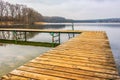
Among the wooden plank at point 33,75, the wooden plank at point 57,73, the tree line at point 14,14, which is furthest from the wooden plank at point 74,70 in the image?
the tree line at point 14,14

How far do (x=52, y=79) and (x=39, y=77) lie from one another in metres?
0.23

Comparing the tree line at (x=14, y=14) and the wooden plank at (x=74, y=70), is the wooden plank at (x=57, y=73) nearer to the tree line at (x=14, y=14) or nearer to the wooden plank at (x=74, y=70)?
the wooden plank at (x=74, y=70)

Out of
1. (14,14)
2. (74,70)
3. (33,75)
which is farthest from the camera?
(14,14)

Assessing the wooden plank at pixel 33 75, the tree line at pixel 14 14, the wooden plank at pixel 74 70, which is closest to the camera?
the wooden plank at pixel 33 75

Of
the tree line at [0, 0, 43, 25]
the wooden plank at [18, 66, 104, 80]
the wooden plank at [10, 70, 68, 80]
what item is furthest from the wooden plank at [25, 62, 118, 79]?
the tree line at [0, 0, 43, 25]

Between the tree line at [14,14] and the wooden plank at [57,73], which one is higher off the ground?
the tree line at [14,14]

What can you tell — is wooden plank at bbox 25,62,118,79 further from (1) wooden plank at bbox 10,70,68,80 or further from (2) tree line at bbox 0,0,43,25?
(2) tree line at bbox 0,0,43,25

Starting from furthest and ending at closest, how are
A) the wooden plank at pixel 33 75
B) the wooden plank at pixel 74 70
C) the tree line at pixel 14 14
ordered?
the tree line at pixel 14 14
the wooden plank at pixel 74 70
the wooden plank at pixel 33 75

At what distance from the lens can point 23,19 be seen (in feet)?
245

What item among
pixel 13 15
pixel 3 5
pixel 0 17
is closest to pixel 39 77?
pixel 0 17

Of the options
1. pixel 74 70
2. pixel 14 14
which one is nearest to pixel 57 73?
pixel 74 70

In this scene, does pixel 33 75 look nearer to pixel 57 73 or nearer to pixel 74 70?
pixel 57 73

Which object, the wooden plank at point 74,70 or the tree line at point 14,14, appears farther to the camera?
the tree line at point 14,14

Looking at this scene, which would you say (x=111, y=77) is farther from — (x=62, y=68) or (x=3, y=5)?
(x=3, y=5)
